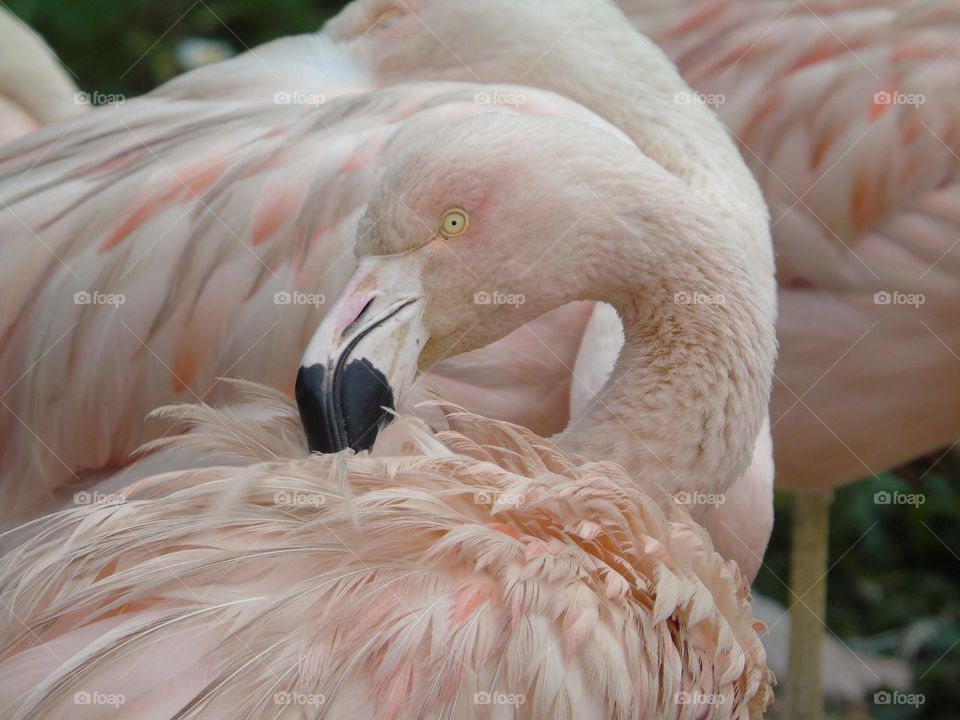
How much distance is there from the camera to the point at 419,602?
1.44 metres

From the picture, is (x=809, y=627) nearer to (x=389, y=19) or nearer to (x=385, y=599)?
(x=389, y=19)

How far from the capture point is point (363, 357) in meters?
1.77

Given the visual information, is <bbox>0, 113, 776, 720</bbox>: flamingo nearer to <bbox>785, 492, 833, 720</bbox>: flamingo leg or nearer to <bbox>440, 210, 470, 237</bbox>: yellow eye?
<bbox>440, 210, 470, 237</bbox>: yellow eye

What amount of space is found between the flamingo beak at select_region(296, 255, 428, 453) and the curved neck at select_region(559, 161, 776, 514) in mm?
285

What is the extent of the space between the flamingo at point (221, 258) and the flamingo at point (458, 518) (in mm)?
271

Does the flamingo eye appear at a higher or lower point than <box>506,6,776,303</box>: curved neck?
higher

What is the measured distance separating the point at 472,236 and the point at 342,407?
0.35 metres

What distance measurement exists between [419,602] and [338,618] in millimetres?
93

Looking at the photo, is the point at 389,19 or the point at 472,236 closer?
the point at 472,236

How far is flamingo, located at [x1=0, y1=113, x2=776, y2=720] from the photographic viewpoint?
1.38 meters

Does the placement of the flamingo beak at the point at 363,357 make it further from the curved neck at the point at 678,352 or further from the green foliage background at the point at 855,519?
the green foliage background at the point at 855,519

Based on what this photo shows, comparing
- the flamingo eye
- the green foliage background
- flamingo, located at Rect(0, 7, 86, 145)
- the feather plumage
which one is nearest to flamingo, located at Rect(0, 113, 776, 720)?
the feather plumage

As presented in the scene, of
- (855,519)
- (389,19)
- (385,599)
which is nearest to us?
(385,599)

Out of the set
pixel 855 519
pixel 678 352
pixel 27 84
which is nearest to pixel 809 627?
pixel 855 519
